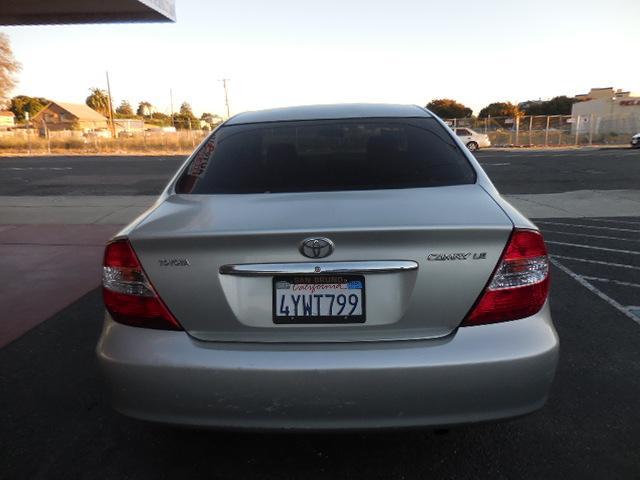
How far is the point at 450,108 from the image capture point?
78688 mm

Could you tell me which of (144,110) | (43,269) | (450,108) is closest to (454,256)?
(43,269)

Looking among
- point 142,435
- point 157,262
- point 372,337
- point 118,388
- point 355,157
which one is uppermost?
point 355,157

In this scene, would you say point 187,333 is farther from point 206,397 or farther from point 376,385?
point 376,385

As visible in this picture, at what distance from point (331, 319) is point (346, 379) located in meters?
0.22

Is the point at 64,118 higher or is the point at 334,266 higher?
the point at 64,118

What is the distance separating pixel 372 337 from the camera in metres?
1.91

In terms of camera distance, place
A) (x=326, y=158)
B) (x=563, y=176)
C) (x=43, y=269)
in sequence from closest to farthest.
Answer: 1. (x=326, y=158)
2. (x=43, y=269)
3. (x=563, y=176)

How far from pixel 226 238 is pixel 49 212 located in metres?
9.08

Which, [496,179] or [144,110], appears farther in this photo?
[144,110]

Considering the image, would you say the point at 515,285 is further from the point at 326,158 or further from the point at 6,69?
the point at 6,69

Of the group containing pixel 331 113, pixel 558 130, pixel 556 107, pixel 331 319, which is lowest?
pixel 558 130

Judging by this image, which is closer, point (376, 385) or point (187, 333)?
point (376, 385)

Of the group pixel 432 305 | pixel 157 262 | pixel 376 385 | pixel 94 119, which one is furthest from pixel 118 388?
pixel 94 119

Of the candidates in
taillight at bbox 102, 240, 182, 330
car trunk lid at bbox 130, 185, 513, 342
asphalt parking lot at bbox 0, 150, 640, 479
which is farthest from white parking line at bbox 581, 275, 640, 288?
taillight at bbox 102, 240, 182, 330
